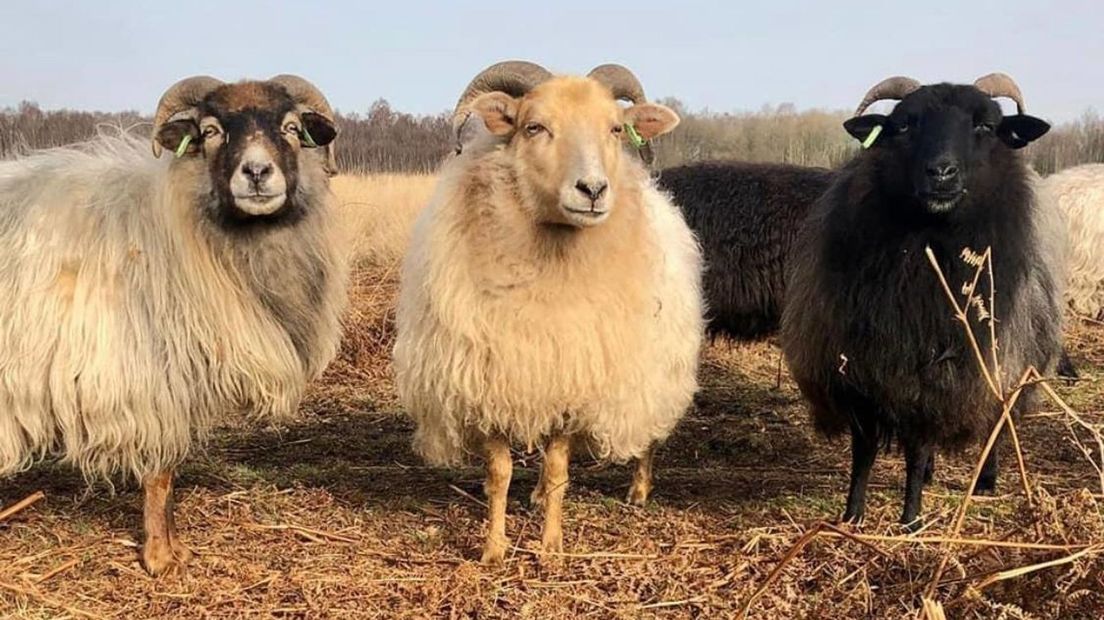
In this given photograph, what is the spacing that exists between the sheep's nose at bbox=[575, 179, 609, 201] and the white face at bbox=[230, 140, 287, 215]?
138 centimetres

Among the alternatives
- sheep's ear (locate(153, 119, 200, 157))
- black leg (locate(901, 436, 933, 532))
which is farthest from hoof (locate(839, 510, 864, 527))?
sheep's ear (locate(153, 119, 200, 157))

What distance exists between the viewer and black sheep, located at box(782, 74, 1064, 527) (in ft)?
15.7

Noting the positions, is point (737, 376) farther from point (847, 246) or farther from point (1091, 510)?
point (1091, 510)

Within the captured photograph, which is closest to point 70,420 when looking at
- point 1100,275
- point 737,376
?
point 737,376

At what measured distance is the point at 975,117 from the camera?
4863 millimetres

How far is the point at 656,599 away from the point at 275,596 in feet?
5.53

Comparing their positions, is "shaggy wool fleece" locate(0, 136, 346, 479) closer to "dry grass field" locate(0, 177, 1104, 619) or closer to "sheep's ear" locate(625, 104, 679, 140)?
"dry grass field" locate(0, 177, 1104, 619)

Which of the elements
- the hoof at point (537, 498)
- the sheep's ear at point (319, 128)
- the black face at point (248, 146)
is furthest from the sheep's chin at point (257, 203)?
the hoof at point (537, 498)

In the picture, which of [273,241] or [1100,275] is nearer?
[273,241]

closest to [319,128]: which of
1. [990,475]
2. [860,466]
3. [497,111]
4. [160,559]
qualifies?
[497,111]

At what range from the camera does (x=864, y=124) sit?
5.16 metres

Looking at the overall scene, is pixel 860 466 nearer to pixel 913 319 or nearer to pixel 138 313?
pixel 913 319

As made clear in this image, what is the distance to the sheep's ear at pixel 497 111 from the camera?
15.4 feet

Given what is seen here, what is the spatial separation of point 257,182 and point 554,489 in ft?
6.58
